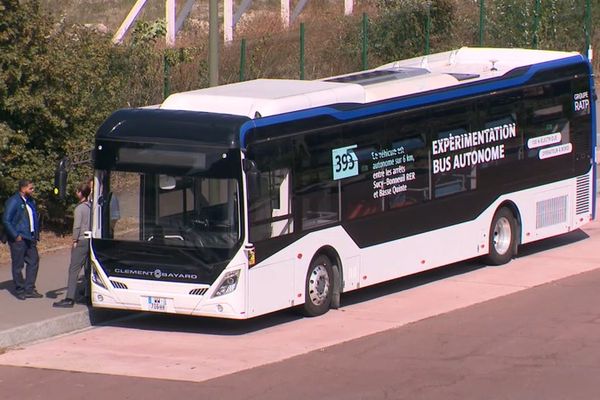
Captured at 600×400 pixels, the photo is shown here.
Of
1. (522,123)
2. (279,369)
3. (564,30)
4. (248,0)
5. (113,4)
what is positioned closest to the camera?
(279,369)

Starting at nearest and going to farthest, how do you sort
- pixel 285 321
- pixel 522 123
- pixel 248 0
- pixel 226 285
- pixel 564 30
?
pixel 226 285
pixel 285 321
pixel 522 123
pixel 248 0
pixel 564 30

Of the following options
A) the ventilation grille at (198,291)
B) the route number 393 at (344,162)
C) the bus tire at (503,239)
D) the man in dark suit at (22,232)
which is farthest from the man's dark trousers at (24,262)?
the bus tire at (503,239)

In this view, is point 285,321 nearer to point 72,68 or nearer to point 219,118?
point 219,118

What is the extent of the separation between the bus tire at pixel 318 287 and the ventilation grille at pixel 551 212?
193 inches

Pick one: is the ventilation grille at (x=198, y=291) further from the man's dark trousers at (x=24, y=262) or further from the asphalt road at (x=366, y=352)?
the man's dark trousers at (x=24, y=262)

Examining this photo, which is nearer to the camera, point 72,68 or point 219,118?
point 219,118

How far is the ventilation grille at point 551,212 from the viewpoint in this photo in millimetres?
19125

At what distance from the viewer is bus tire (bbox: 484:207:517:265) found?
18.4 meters

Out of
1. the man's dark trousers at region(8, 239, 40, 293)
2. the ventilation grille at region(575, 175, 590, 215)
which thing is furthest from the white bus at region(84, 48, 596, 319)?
the man's dark trousers at region(8, 239, 40, 293)

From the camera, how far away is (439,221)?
56.5 ft

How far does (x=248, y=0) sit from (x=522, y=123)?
14.9 m

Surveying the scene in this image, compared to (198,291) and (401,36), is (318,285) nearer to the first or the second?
(198,291)

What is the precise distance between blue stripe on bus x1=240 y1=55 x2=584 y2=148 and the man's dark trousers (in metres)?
3.34

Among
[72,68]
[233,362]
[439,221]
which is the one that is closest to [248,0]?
[72,68]
